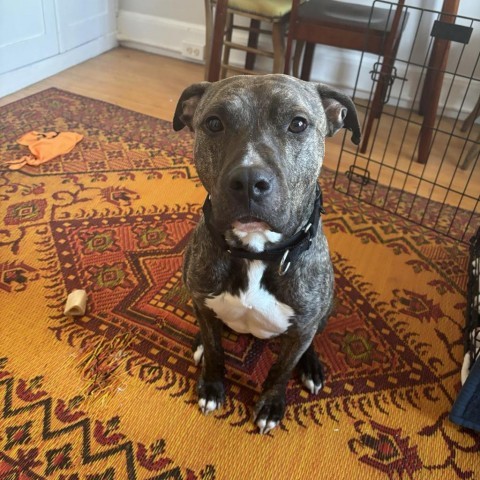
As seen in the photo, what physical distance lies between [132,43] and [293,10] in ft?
7.39

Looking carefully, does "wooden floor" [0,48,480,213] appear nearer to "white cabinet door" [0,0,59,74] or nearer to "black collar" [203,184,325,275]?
"white cabinet door" [0,0,59,74]

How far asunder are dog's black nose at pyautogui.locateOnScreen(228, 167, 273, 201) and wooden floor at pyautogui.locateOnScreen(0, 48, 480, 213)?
5.68 ft

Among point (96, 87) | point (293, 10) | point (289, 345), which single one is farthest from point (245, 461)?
point (96, 87)

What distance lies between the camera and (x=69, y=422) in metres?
1.52

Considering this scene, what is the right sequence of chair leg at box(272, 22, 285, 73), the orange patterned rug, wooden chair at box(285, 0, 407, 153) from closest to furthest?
the orange patterned rug → wooden chair at box(285, 0, 407, 153) → chair leg at box(272, 22, 285, 73)

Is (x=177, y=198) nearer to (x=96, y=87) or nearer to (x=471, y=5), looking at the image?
(x=96, y=87)

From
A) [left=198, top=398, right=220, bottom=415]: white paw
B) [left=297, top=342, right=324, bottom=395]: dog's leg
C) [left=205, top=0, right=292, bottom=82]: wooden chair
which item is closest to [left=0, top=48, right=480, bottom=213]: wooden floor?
[left=205, top=0, right=292, bottom=82]: wooden chair

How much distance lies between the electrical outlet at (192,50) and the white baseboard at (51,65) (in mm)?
764

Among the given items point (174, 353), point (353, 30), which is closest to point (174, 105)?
point (353, 30)

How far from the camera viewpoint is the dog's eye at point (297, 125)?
4.01 feet

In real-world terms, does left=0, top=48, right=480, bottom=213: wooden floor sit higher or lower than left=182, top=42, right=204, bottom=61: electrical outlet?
lower

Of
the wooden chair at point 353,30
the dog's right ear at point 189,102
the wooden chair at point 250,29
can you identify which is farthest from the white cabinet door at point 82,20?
the dog's right ear at point 189,102

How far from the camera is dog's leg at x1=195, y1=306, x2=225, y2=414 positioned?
156 centimetres

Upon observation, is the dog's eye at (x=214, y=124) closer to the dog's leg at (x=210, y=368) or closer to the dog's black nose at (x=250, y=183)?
the dog's black nose at (x=250, y=183)
